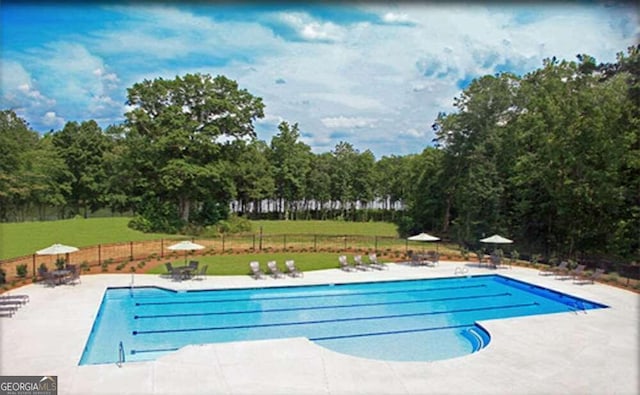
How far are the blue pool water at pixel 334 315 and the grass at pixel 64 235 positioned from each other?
12.5 m

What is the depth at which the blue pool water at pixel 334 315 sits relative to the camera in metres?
11.7

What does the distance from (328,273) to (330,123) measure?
6.23 metres

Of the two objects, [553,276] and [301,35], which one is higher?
[301,35]

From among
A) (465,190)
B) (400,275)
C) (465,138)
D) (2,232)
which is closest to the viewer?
(400,275)

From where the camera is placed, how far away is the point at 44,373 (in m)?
8.59

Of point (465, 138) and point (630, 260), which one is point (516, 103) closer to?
point (465, 138)

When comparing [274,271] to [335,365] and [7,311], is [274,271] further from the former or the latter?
[335,365]

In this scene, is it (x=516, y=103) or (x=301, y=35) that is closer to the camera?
(x=301, y=35)

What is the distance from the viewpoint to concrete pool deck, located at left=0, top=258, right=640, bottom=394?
8047 millimetres

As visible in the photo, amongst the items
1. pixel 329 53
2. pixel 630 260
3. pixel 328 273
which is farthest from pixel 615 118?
pixel 329 53

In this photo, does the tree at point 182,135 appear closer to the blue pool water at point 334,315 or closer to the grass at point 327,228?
the grass at point 327,228

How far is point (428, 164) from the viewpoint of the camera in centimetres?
4166

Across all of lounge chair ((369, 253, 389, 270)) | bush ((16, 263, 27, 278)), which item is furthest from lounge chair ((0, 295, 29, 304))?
lounge chair ((369, 253, 389, 270))

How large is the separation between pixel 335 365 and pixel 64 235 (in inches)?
1017
